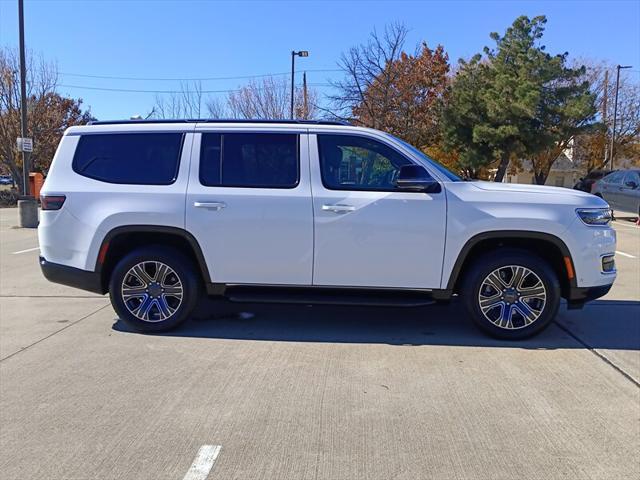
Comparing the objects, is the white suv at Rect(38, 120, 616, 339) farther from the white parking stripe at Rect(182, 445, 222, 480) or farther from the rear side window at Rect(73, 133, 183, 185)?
the white parking stripe at Rect(182, 445, 222, 480)

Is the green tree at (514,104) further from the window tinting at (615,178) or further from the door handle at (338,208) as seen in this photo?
the door handle at (338,208)

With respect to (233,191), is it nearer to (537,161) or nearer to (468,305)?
(468,305)

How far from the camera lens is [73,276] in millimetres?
5395

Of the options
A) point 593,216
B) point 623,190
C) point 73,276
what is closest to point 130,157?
point 73,276

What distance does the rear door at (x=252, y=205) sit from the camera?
5117 millimetres

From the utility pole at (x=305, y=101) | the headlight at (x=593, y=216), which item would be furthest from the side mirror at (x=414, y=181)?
the utility pole at (x=305, y=101)

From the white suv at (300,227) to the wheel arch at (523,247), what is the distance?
0.5 inches

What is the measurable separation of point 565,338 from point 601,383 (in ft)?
3.81

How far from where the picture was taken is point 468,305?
514cm

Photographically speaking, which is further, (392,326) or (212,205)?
(392,326)

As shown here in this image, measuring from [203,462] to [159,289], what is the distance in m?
2.59

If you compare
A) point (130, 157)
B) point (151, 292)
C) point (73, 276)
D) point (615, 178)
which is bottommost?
point (151, 292)

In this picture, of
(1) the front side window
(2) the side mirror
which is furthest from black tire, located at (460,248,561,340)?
(1) the front side window

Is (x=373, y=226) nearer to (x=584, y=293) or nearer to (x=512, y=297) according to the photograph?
(x=512, y=297)
